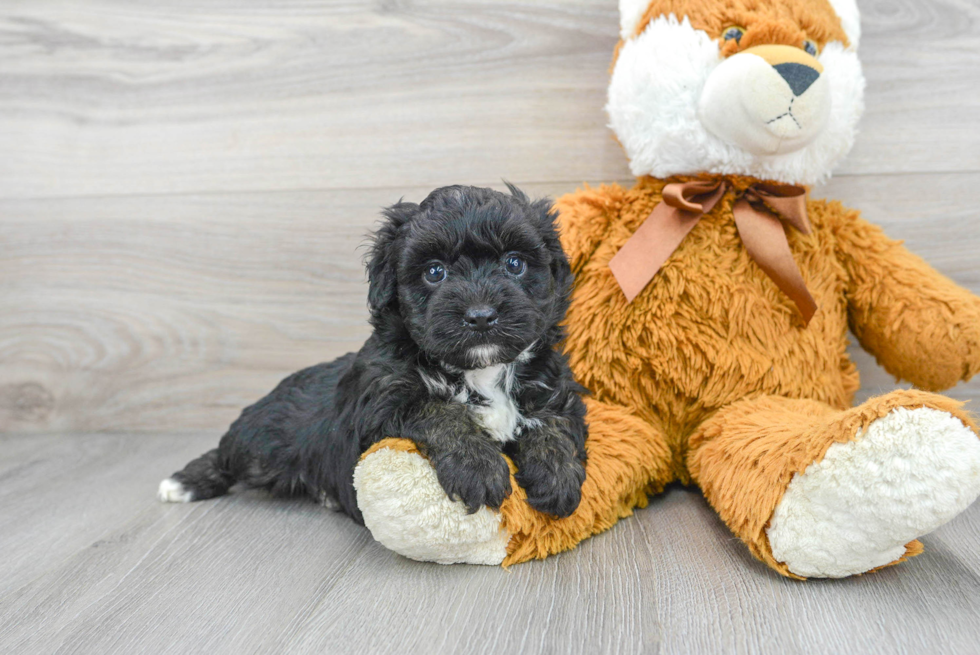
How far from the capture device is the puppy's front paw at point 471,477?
1.09 m

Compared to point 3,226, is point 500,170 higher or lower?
higher

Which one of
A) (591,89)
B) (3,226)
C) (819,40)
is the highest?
(819,40)

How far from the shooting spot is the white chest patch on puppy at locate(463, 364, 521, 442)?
4.09 ft

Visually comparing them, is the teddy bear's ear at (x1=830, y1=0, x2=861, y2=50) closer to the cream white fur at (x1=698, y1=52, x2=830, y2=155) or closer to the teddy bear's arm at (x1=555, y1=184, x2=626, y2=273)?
the cream white fur at (x1=698, y1=52, x2=830, y2=155)

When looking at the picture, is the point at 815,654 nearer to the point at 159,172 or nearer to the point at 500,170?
the point at 500,170

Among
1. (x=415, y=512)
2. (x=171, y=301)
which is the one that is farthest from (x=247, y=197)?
(x=415, y=512)

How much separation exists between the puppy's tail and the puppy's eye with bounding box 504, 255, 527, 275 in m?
0.87

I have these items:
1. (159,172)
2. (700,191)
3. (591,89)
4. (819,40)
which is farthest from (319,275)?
(819,40)

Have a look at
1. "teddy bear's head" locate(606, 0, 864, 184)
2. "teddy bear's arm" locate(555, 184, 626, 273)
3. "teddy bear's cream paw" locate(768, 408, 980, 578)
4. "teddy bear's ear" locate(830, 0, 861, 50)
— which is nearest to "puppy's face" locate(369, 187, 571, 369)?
"teddy bear's arm" locate(555, 184, 626, 273)

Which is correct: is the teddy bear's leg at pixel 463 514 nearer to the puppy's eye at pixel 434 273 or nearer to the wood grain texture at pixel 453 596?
the wood grain texture at pixel 453 596

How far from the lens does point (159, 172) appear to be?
2020mm

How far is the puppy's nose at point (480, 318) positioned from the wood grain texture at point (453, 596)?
409 millimetres

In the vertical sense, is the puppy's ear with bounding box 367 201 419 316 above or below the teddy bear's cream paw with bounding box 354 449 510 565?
above

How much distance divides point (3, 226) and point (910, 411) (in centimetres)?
234
